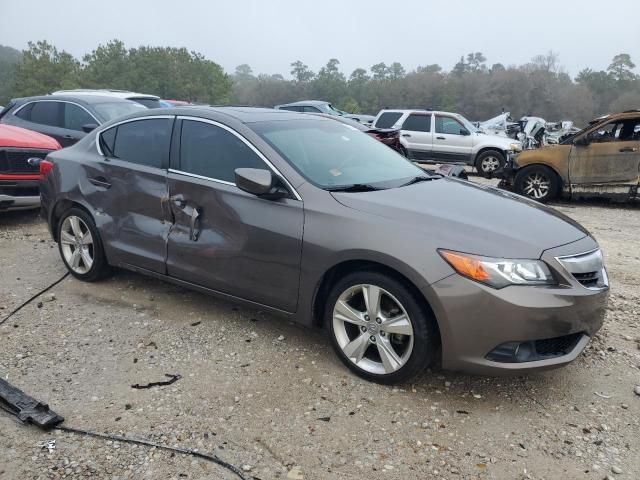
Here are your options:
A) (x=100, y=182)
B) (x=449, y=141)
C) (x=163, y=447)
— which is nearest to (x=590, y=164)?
(x=449, y=141)

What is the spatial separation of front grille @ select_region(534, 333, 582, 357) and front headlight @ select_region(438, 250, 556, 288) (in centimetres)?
34

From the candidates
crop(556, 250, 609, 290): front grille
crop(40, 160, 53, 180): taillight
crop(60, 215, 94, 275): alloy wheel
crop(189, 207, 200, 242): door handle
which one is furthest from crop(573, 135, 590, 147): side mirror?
crop(40, 160, 53, 180): taillight

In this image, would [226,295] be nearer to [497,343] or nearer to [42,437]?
[42,437]

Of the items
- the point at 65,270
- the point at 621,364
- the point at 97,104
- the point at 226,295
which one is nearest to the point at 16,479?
the point at 226,295

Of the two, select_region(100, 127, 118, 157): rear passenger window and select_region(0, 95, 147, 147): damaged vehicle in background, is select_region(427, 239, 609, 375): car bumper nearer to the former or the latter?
select_region(100, 127, 118, 157): rear passenger window

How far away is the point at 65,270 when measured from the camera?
5.32m

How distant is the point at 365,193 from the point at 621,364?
2024mm

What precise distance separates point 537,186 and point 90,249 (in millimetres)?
8207

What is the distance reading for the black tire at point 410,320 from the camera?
9.83 feet

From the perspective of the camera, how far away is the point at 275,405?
3059mm

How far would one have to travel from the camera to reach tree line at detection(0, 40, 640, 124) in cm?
6981

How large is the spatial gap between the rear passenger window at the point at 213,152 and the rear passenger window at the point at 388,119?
11.2 m

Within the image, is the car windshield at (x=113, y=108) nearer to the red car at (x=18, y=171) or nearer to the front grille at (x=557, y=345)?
the red car at (x=18, y=171)

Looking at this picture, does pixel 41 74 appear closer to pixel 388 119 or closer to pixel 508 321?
pixel 388 119
